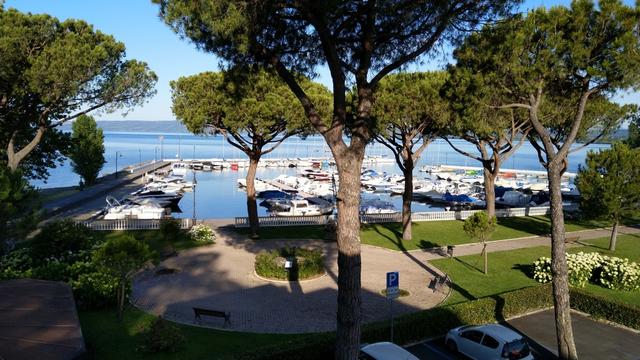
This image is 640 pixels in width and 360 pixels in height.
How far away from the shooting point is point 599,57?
41.5 feet

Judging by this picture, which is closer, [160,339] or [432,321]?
[160,339]

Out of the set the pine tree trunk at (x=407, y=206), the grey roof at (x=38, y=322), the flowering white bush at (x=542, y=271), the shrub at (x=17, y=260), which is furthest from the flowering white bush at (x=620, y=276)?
the shrub at (x=17, y=260)

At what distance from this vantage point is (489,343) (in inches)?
424

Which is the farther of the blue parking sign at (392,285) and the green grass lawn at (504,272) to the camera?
the green grass lawn at (504,272)

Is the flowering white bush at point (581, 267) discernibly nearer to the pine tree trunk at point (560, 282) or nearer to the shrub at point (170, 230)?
the pine tree trunk at point (560, 282)

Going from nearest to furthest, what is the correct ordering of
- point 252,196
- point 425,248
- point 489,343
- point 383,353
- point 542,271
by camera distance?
point 383,353
point 489,343
point 542,271
point 425,248
point 252,196

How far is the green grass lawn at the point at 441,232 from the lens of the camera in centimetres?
2377

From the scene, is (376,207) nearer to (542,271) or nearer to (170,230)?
(170,230)

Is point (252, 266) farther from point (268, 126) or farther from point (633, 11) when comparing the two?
point (633, 11)

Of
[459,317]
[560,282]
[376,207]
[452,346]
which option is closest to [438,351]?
[452,346]

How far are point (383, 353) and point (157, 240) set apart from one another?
16.0 meters

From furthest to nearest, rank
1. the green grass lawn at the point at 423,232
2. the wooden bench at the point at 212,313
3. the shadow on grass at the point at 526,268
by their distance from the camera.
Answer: the green grass lawn at the point at 423,232 → the shadow on grass at the point at 526,268 → the wooden bench at the point at 212,313

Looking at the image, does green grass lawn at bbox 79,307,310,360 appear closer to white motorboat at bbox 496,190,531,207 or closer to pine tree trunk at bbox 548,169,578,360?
pine tree trunk at bbox 548,169,578,360

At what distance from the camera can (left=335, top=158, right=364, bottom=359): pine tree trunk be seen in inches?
326
